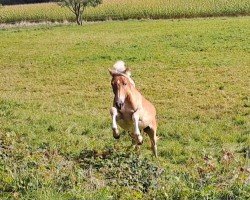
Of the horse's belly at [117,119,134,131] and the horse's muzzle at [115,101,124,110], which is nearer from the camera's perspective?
the horse's muzzle at [115,101,124,110]

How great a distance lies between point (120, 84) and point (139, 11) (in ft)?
172

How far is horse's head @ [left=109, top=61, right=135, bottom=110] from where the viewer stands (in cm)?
842

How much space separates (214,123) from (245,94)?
3746 millimetres

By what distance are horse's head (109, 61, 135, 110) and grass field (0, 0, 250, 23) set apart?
47.4 meters

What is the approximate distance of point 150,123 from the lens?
9430 millimetres

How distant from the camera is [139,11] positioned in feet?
196

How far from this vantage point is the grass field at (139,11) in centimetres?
5600

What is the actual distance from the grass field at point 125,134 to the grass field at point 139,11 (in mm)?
20832

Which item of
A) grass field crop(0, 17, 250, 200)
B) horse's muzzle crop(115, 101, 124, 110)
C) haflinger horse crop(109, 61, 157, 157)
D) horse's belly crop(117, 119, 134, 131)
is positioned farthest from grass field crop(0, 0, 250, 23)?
horse's muzzle crop(115, 101, 124, 110)

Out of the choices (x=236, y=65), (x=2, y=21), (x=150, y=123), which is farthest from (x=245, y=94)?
(x=2, y=21)

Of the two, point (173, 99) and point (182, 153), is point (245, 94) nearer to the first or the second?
point (173, 99)

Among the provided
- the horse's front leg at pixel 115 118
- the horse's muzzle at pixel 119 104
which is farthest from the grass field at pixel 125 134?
the horse's muzzle at pixel 119 104

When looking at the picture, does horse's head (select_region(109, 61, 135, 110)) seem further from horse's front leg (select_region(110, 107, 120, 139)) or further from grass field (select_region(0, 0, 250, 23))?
grass field (select_region(0, 0, 250, 23))

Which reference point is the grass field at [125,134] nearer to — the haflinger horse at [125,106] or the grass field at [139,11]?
the haflinger horse at [125,106]
